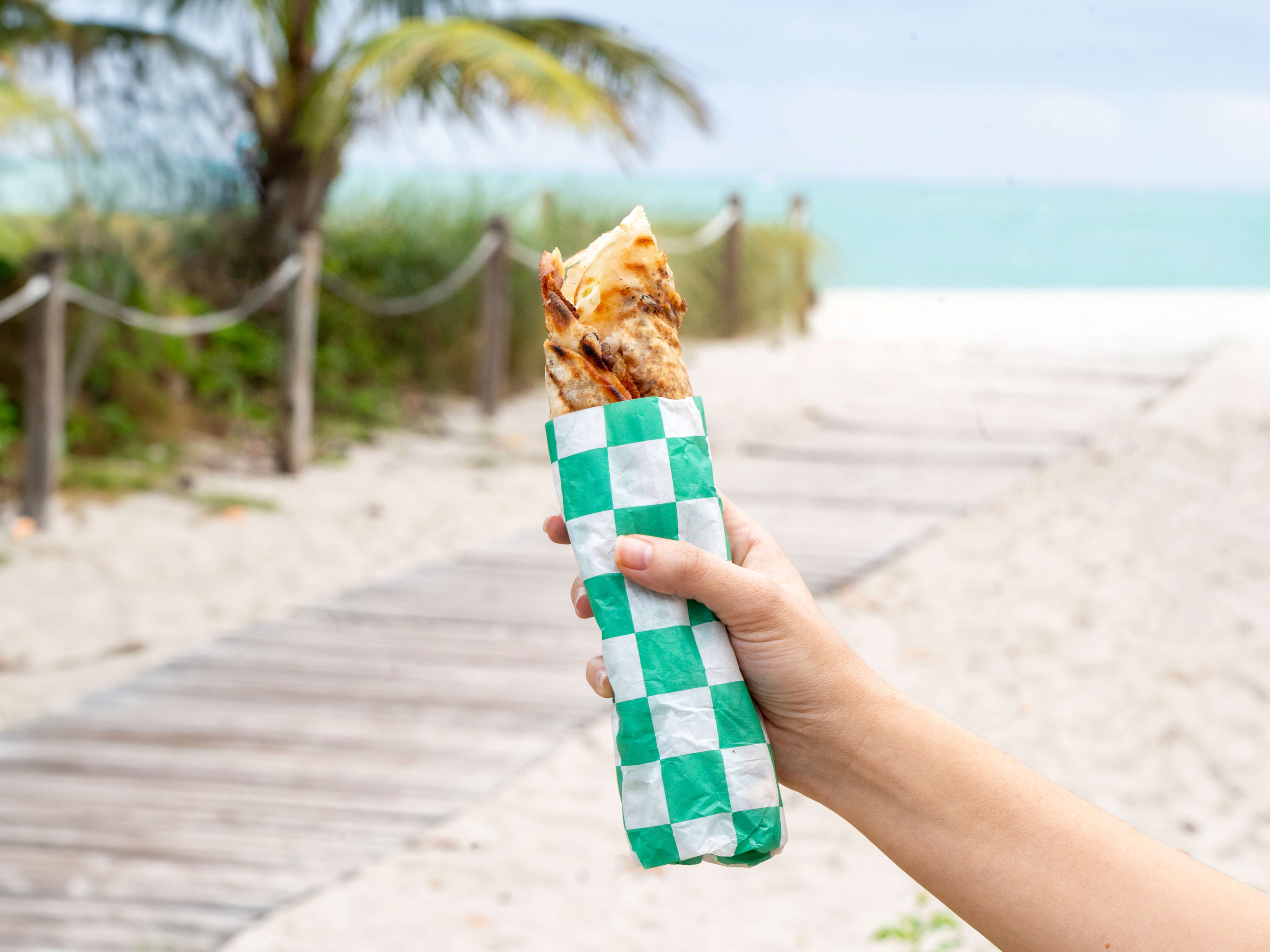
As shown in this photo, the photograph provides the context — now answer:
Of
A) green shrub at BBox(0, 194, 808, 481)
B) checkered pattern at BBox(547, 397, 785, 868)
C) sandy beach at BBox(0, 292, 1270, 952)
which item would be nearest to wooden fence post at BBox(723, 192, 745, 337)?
green shrub at BBox(0, 194, 808, 481)

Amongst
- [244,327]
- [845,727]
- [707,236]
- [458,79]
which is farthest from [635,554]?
[707,236]

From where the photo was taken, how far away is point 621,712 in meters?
1.16

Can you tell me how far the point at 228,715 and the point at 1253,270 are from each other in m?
21.3

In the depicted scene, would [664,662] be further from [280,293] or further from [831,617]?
[280,293]

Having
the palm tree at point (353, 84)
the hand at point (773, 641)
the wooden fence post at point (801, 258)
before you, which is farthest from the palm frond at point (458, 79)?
the hand at point (773, 641)

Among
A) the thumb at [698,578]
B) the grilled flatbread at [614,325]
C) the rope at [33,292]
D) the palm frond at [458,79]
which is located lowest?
the rope at [33,292]

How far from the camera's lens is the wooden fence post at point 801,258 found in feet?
38.8

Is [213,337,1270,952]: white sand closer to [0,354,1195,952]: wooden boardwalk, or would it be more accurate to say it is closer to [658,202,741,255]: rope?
[0,354,1195,952]: wooden boardwalk

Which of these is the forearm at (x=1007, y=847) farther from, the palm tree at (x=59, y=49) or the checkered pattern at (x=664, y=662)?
the palm tree at (x=59, y=49)

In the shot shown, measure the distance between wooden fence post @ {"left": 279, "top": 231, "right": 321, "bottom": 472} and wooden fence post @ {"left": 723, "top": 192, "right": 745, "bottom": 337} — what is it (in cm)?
529

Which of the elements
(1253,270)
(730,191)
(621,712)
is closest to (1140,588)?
(621,712)

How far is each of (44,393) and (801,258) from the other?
835 cm

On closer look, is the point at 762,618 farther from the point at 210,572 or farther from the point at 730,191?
the point at 730,191

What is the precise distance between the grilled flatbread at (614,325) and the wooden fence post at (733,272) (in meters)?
9.83
